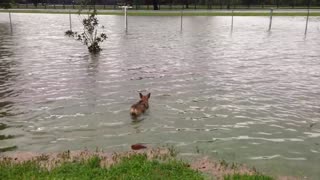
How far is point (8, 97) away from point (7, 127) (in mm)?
3721

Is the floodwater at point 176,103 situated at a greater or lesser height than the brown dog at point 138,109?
lesser

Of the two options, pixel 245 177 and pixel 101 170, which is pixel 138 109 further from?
pixel 245 177

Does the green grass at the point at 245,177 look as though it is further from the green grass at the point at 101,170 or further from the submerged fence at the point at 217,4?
the submerged fence at the point at 217,4

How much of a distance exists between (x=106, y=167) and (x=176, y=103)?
619cm

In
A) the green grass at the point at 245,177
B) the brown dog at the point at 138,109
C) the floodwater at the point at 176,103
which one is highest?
the green grass at the point at 245,177

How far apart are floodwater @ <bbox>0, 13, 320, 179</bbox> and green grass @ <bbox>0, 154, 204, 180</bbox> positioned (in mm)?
1346

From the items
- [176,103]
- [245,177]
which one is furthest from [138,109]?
[245,177]

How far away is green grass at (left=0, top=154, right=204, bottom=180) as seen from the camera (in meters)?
7.47

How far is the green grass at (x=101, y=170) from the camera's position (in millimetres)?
7469

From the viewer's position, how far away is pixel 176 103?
13930mm

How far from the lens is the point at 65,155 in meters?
8.98

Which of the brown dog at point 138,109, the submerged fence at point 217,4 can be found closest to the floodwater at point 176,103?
the brown dog at point 138,109

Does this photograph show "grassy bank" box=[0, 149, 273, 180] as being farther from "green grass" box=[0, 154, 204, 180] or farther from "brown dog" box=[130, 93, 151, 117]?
"brown dog" box=[130, 93, 151, 117]

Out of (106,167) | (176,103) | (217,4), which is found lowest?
(176,103)
